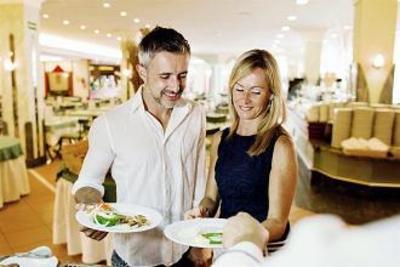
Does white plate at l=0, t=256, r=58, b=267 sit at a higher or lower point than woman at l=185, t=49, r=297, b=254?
lower

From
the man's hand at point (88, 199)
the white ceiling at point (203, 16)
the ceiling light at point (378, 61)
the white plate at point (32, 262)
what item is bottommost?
the white plate at point (32, 262)

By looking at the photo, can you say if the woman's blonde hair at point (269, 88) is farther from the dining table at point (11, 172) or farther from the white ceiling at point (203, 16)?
the white ceiling at point (203, 16)

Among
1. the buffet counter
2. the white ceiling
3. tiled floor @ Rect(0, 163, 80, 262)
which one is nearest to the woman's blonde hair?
tiled floor @ Rect(0, 163, 80, 262)

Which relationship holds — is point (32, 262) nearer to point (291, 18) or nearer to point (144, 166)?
point (144, 166)

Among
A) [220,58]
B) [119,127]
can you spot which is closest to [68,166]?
[119,127]

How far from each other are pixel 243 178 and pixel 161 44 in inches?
22.0

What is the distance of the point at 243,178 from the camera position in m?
1.47

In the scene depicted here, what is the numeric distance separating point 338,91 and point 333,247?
1089 centimetres

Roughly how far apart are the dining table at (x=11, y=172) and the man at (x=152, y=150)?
402cm

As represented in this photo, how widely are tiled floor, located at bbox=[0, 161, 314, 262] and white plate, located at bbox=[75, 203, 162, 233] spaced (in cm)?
225

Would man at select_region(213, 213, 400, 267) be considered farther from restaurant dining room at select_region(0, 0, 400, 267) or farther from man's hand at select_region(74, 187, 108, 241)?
man's hand at select_region(74, 187, 108, 241)

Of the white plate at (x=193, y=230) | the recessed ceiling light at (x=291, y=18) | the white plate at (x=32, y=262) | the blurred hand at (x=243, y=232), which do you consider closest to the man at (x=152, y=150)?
the white plate at (x=193, y=230)

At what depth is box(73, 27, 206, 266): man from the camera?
1534 mm

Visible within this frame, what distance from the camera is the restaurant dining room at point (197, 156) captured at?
50.1 inches
